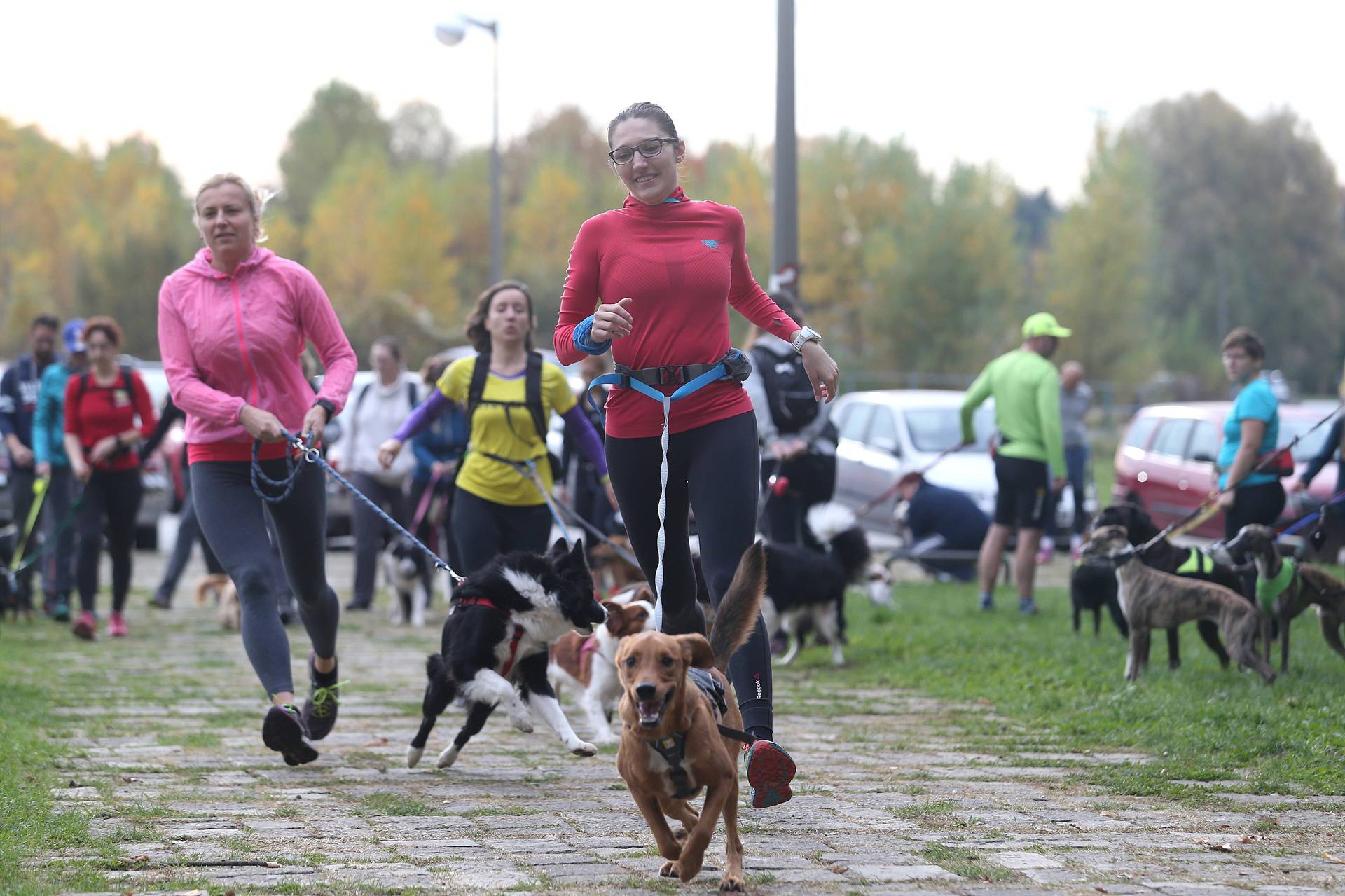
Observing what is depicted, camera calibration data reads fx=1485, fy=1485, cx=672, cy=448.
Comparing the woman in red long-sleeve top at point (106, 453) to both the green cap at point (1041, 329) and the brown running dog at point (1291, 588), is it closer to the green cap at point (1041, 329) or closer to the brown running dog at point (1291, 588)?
the green cap at point (1041, 329)

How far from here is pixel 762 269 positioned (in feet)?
130

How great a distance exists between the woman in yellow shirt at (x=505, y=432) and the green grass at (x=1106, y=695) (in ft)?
5.75

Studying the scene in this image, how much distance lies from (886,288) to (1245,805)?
131ft

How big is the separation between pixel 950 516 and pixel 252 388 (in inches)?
374

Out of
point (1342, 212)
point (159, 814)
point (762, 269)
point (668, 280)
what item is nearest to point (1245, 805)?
point (668, 280)

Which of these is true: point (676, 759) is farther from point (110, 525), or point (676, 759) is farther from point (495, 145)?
point (495, 145)

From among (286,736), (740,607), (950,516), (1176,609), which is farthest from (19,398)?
(740,607)

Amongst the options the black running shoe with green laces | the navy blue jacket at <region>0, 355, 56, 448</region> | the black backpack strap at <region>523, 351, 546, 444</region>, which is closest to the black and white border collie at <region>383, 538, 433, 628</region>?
the navy blue jacket at <region>0, 355, 56, 448</region>

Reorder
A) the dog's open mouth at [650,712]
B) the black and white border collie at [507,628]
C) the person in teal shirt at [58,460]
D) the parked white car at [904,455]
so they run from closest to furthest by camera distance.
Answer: the dog's open mouth at [650,712], the black and white border collie at [507,628], the person in teal shirt at [58,460], the parked white car at [904,455]

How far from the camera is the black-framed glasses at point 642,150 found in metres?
4.45

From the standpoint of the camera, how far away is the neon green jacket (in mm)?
10898

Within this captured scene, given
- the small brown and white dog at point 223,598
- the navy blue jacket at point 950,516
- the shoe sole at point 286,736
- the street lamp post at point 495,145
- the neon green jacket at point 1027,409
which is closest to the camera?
the shoe sole at point 286,736

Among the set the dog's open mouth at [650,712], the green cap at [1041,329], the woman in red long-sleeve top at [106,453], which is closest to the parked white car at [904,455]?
the green cap at [1041,329]

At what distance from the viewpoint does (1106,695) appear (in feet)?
24.2
